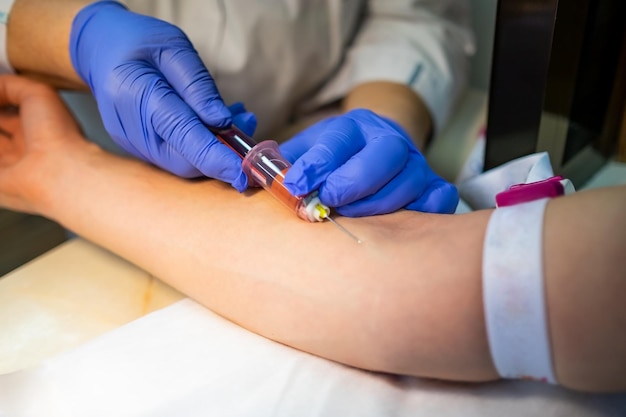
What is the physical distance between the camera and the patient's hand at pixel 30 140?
0.96 m

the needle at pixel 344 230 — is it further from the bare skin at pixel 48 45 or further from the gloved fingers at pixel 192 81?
the bare skin at pixel 48 45

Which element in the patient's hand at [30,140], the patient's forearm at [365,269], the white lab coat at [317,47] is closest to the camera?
the patient's forearm at [365,269]

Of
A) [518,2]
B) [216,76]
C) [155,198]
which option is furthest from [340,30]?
[155,198]

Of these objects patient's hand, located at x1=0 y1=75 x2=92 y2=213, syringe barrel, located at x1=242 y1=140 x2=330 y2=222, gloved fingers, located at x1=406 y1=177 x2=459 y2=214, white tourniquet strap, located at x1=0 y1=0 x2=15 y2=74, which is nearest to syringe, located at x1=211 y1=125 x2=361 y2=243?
syringe barrel, located at x1=242 y1=140 x2=330 y2=222

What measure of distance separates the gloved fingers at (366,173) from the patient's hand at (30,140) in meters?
0.48

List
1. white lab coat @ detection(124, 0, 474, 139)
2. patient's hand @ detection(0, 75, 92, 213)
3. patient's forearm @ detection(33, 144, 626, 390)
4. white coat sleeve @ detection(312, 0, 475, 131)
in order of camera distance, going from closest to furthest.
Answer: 1. patient's forearm @ detection(33, 144, 626, 390)
2. patient's hand @ detection(0, 75, 92, 213)
3. white lab coat @ detection(124, 0, 474, 139)
4. white coat sleeve @ detection(312, 0, 475, 131)

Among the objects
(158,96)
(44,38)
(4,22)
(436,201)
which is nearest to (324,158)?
(436,201)

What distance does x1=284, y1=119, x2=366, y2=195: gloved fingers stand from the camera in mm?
707

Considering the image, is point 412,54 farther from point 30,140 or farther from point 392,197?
point 30,140

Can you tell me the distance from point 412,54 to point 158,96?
647 mm

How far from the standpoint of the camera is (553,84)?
0.93 m

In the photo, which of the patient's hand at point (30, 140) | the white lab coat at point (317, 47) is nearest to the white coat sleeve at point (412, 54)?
the white lab coat at point (317, 47)

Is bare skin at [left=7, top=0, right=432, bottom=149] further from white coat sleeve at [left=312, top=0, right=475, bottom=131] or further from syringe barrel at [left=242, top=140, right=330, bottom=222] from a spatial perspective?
syringe barrel at [left=242, top=140, right=330, bottom=222]

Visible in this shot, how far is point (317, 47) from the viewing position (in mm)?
1262
